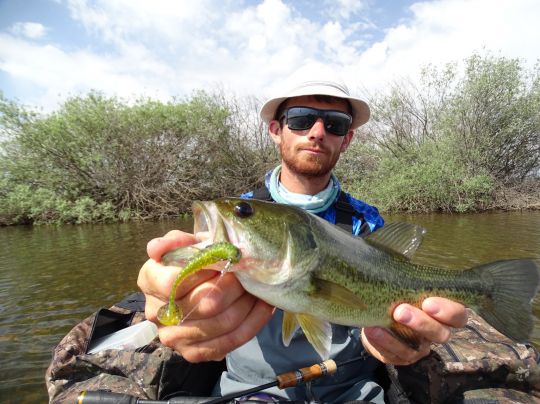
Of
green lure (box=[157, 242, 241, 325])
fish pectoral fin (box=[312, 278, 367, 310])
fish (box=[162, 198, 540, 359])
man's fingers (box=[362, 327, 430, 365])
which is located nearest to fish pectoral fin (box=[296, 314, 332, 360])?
fish (box=[162, 198, 540, 359])

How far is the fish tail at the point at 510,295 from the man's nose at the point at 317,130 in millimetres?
1763

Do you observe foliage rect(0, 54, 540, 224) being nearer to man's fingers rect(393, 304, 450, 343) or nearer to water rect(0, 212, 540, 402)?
water rect(0, 212, 540, 402)

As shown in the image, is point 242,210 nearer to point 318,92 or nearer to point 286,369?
point 286,369

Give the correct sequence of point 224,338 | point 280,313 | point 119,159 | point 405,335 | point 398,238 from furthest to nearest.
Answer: point 119,159, point 280,313, point 398,238, point 405,335, point 224,338

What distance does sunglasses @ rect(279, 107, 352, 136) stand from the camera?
3.32 m

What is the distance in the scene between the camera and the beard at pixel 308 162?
3.33 metres

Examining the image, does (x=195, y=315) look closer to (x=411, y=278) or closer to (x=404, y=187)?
(x=411, y=278)

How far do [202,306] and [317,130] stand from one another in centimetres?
222

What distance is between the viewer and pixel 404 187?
2144cm

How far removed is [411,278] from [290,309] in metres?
0.76

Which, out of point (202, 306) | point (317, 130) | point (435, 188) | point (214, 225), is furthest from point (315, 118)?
point (435, 188)

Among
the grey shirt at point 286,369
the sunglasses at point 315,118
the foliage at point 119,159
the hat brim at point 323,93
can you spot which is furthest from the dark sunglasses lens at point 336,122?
the foliage at point 119,159

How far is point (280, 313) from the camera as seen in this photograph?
268 cm

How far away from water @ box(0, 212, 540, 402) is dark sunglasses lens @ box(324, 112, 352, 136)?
15.9 feet
